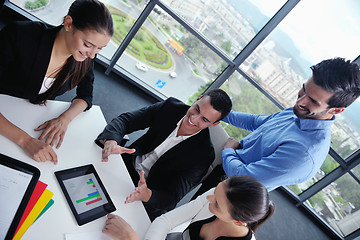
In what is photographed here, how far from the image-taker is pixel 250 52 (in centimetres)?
332

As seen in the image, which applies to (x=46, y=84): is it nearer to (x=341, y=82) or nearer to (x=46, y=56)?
(x=46, y=56)

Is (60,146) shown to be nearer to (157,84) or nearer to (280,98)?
(157,84)

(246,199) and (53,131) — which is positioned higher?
(246,199)

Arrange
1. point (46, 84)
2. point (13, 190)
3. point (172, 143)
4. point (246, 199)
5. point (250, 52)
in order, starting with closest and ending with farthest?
point (13, 190)
point (246, 199)
point (46, 84)
point (172, 143)
point (250, 52)

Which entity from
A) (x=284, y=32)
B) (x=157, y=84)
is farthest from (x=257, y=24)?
(x=157, y=84)

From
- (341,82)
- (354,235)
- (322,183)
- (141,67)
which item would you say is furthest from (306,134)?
(354,235)

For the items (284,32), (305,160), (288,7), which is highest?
(288,7)

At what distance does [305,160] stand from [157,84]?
9.20ft

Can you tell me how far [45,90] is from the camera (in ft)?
5.20

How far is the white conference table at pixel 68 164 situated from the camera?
1.05 m

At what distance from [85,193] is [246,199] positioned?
0.79 m

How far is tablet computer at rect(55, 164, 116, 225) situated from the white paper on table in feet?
0.17

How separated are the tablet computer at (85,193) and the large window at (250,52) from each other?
104 inches

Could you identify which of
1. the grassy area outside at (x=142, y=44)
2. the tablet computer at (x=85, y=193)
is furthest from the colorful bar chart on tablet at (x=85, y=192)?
the grassy area outside at (x=142, y=44)
